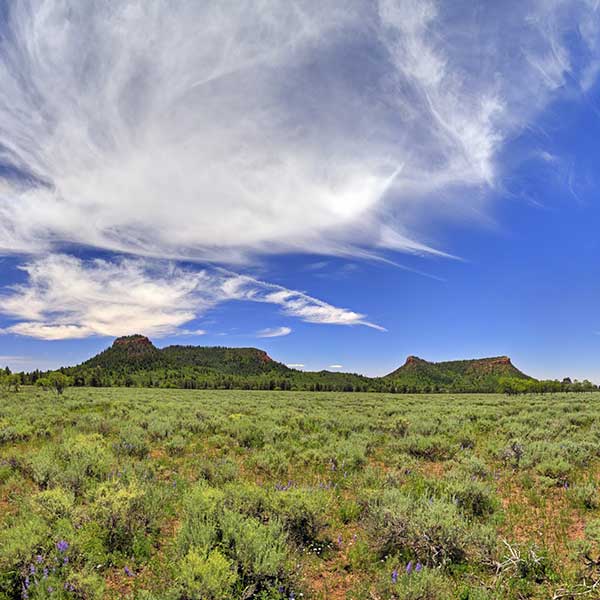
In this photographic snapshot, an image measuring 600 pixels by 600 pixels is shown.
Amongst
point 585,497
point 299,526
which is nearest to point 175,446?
point 299,526

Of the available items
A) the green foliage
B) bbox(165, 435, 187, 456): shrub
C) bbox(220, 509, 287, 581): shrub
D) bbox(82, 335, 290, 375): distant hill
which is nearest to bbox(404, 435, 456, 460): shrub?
bbox(165, 435, 187, 456): shrub

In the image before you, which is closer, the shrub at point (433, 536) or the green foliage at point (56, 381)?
the shrub at point (433, 536)

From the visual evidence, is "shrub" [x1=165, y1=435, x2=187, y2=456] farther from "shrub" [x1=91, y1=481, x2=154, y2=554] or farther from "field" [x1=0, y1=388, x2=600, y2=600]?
"shrub" [x1=91, y1=481, x2=154, y2=554]

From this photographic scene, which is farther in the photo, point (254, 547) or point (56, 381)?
point (56, 381)

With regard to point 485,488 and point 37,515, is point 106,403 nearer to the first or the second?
point 37,515

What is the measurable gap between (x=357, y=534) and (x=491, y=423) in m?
12.6

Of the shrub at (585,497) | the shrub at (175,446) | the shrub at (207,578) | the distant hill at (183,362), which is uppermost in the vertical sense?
the distant hill at (183,362)

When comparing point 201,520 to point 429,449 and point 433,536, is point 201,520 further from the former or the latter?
point 429,449

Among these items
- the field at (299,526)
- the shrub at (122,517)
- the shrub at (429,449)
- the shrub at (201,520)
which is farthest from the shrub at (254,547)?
the shrub at (429,449)

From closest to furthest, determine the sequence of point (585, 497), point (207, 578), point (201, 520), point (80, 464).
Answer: point (207, 578)
point (201, 520)
point (585, 497)
point (80, 464)

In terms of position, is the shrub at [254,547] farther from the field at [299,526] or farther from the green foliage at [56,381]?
the green foliage at [56,381]

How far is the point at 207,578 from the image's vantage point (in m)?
3.78

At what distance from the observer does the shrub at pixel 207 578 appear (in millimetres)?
3734

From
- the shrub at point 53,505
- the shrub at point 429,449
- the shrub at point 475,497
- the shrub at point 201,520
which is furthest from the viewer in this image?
the shrub at point 429,449
